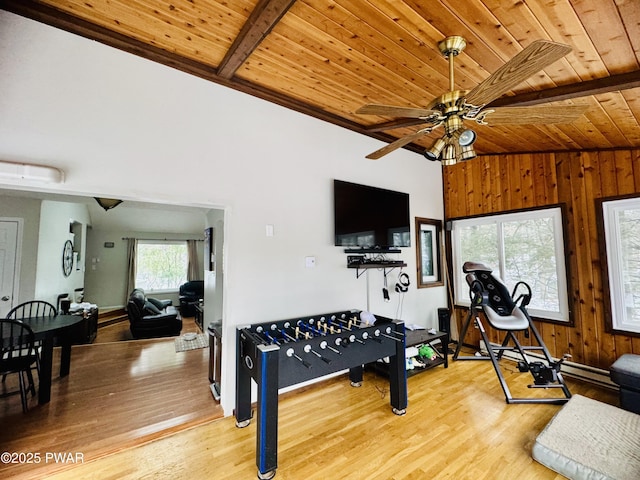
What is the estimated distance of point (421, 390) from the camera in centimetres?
299

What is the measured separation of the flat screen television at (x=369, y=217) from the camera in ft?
10.9

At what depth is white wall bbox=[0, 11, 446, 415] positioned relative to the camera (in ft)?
6.56

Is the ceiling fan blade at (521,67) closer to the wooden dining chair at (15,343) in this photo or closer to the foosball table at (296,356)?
the foosball table at (296,356)

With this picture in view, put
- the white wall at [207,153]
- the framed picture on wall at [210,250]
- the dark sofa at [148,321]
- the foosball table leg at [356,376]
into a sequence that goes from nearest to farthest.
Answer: the white wall at [207,153], the foosball table leg at [356,376], the framed picture on wall at [210,250], the dark sofa at [148,321]

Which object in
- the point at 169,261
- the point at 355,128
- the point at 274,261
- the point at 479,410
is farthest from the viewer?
the point at 169,261

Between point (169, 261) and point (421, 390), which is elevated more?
point (169, 261)

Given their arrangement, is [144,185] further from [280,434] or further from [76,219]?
[76,219]

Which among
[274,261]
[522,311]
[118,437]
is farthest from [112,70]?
[522,311]

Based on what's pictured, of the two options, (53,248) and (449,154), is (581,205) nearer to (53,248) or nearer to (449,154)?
(449,154)

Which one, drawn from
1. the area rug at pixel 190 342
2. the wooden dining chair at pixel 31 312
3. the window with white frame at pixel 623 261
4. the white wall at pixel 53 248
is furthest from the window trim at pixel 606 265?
the white wall at pixel 53 248

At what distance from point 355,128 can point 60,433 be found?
4227 mm

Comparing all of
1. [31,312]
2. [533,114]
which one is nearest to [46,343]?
[31,312]

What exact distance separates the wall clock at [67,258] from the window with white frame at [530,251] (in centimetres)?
744

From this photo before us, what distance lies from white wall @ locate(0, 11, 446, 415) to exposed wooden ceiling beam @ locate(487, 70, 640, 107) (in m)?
1.73
